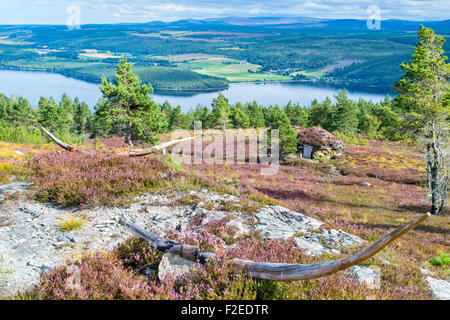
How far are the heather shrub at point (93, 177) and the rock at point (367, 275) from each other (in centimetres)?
499

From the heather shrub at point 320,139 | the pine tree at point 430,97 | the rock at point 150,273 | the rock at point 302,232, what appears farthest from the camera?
the heather shrub at point 320,139

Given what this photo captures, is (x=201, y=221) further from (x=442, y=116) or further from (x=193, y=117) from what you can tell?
(x=193, y=117)

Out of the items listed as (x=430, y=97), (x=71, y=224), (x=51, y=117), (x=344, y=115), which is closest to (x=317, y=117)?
(x=344, y=115)

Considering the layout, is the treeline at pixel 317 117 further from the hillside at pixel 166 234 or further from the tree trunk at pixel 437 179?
the hillside at pixel 166 234

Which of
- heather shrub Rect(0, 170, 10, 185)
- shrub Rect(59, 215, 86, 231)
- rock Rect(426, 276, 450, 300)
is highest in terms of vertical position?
heather shrub Rect(0, 170, 10, 185)

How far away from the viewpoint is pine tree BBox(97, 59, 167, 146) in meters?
24.9

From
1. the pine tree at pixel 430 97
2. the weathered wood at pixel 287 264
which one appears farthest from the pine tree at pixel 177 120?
the weathered wood at pixel 287 264

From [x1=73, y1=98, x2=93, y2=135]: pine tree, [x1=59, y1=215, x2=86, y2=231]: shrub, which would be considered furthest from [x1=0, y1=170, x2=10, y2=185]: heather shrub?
[x1=73, y1=98, x2=93, y2=135]: pine tree

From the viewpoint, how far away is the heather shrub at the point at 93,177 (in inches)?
258

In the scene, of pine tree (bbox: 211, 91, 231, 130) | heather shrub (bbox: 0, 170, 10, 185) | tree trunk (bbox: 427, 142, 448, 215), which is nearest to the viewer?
heather shrub (bbox: 0, 170, 10, 185)

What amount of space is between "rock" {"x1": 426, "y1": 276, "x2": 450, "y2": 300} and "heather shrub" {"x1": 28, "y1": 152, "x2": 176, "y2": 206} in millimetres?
6071

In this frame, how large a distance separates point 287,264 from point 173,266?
1.51 meters

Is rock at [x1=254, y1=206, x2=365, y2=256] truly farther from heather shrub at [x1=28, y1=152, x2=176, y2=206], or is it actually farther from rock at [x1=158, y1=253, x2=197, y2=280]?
heather shrub at [x1=28, y1=152, x2=176, y2=206]

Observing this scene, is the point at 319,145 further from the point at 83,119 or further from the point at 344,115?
the point at 83,119
